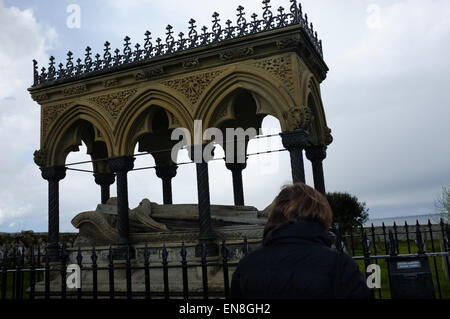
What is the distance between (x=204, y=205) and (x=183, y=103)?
208cm

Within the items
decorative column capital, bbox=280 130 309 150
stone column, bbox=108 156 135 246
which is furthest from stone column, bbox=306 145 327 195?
stone column, bbox=108 156 135 246

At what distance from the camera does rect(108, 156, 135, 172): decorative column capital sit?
9086 millimetres

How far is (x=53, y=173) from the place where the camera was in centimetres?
989

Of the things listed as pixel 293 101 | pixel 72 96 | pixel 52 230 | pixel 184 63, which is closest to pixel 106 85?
pixel 72 96

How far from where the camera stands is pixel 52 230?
31.3 feet

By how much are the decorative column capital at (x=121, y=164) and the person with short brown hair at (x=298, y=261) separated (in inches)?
290

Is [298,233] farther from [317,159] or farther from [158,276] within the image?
[317,159]

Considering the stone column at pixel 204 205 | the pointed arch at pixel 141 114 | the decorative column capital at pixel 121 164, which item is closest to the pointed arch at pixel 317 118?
the stone column at pixel 204 205

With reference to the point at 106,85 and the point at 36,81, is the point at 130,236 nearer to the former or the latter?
the point at 106,85

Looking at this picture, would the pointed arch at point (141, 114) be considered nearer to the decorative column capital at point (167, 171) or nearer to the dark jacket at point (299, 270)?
the decorative column capital at point (167, 171)

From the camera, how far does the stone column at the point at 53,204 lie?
9.45 metres

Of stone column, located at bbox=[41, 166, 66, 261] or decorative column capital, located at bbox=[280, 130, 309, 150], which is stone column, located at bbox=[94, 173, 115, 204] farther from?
decorative column capital, located at bbox=[280, 130, 309, 150]

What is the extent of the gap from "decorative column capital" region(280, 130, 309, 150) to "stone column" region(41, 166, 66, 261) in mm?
5394
